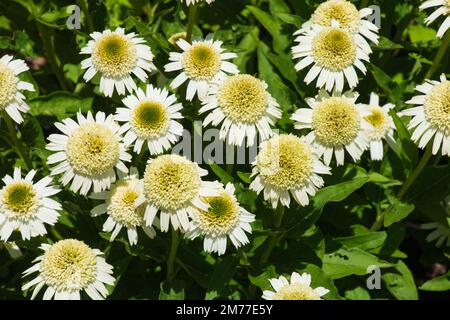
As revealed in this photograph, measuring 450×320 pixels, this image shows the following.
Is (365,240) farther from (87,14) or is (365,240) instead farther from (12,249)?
(87,14)

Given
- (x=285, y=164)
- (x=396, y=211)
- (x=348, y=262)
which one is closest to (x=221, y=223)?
(x=285, y=164)

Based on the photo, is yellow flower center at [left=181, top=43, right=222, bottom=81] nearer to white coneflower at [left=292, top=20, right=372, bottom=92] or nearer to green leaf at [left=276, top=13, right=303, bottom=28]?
white coneflower at [left=292, top=20, right=372, bottom=92]

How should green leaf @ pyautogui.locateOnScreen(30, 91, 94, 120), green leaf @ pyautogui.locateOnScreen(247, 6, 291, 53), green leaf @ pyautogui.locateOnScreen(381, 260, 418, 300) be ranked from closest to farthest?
1. green leaf @ pyautogui.locateOnScreen(381, 260, 418, 300)
2. green leaf @ pyautogui.locateOnScreen(30, 91, 94, 120)
3. green leaf @ pyautogui.locateOnScreen(247, 6, 291, 53)

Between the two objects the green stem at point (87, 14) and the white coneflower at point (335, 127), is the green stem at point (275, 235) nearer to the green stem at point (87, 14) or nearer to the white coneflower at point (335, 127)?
the white coneflower at point (335, 127)

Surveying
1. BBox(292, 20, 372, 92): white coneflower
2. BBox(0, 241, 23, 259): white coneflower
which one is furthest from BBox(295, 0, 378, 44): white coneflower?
BBox(0, 241, 23, 259): white coneflower

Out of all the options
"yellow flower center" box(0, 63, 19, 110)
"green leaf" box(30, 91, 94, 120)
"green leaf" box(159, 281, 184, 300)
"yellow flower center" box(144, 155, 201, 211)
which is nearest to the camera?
"yellow flower center" box(144, 155, 201, 211)

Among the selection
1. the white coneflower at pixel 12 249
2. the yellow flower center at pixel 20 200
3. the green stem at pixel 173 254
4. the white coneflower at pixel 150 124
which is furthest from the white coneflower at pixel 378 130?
the white coneflower at pixel 12 249
